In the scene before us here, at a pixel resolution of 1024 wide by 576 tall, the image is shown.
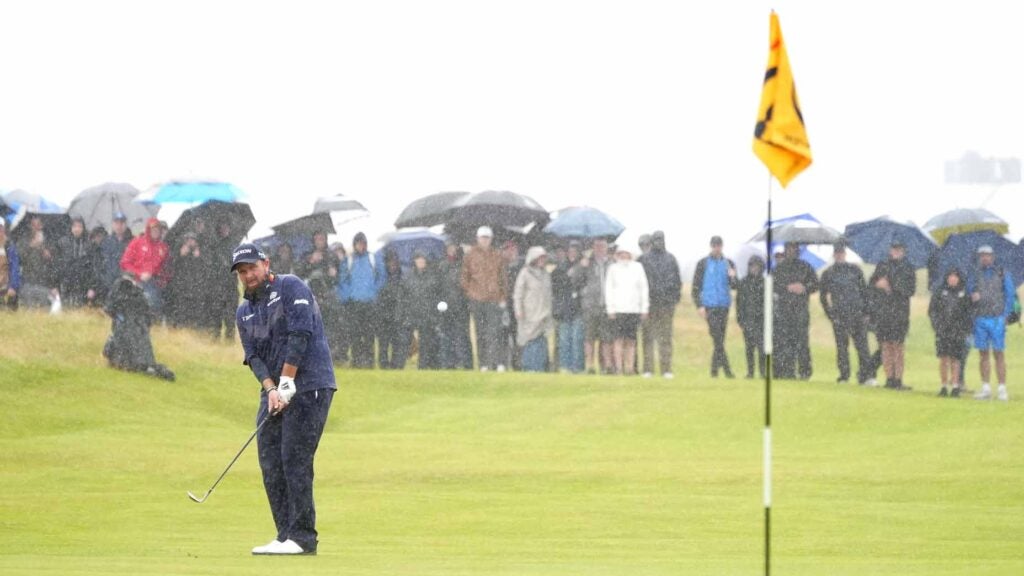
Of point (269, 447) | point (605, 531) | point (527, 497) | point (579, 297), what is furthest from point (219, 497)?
point (579, 297)

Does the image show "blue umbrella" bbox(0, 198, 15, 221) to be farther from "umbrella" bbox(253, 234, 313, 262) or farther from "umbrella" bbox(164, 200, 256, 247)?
"umbrella" bbox(253, 234, 313, 262)

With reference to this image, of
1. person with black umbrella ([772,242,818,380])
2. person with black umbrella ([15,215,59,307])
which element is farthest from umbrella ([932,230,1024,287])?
person with black umbrella ([15,215,59,307])

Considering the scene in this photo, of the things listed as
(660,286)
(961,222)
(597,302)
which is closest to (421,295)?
(597,302)

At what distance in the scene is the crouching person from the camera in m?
30.5

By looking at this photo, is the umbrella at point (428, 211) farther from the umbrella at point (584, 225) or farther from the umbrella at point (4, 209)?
the umbrella at point (4, 209)

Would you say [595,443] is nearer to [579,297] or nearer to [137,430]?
[579,297]

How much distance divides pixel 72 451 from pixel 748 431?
1002 cm

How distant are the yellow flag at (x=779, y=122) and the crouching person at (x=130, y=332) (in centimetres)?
2063

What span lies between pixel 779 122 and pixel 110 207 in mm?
29372

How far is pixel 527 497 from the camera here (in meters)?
20.8

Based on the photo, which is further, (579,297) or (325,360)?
(579,297)

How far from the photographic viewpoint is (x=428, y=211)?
124ft

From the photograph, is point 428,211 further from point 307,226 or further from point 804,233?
point 804,233

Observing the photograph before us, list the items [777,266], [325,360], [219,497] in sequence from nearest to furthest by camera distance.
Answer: [325,360] → [219,497] → [777,266]
